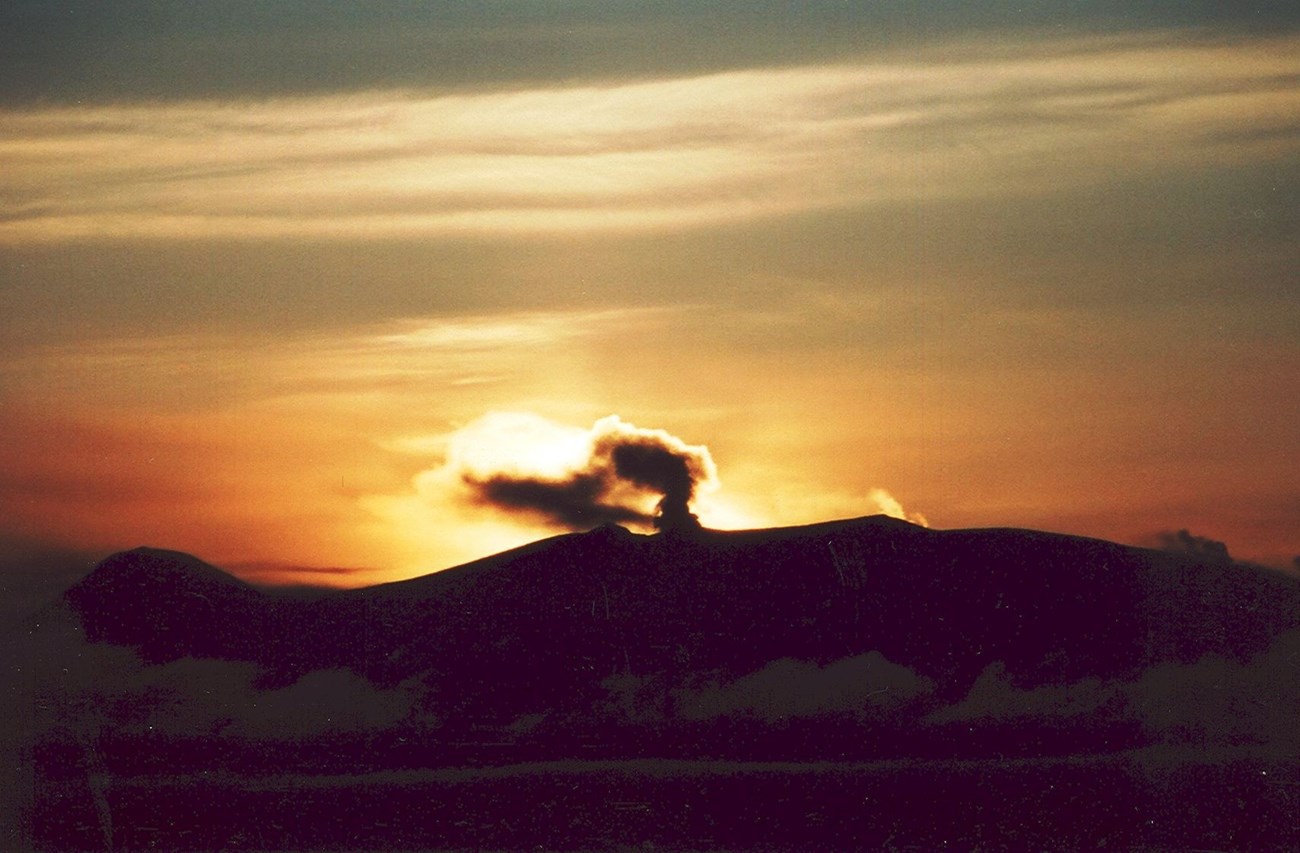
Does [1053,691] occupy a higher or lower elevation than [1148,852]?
higher

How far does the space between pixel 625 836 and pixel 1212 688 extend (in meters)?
88.9

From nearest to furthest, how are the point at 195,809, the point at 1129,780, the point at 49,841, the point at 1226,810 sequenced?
the point at 49,841
the point at 1226,810
the point at 195,809
the point at 1129,780

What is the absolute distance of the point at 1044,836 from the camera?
14550cm

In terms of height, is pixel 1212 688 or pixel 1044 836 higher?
pixel 1212 688

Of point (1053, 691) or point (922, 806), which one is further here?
point (1053, 691)

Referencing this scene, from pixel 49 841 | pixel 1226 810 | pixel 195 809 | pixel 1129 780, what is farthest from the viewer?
pixel 1129 780

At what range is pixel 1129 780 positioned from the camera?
19425cm

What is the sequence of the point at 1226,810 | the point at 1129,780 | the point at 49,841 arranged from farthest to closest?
the point at 1129,780 → the point at 1226,810 → the point at 49,841

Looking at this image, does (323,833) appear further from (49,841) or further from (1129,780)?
(1129,780)

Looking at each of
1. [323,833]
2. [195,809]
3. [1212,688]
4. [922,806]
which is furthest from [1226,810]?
[195,809]

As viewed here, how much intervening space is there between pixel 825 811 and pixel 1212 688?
56.1m

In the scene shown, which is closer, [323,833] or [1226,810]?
[323,833]

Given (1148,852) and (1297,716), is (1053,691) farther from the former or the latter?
(1148,852)

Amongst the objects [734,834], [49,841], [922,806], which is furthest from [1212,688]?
[49,841]
